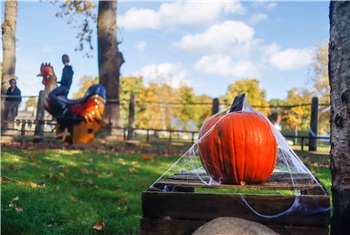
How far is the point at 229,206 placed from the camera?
2162 millimetres

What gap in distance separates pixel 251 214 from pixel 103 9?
44.2 ft

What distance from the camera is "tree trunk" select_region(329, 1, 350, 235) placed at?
102 inches

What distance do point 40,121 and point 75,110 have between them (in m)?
1.23

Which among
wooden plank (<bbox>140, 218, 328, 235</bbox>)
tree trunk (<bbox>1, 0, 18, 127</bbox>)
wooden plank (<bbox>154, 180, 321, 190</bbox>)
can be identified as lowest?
wooden plank (<bbox>140, 218, 328, 235</bbox>)

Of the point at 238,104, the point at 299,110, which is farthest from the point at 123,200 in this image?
the point at 299,110

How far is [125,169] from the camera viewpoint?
280 inches

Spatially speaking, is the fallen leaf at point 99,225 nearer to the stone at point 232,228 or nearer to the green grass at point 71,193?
the green grass at point 71,193

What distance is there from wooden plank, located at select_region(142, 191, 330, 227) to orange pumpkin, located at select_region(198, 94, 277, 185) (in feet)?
0.93

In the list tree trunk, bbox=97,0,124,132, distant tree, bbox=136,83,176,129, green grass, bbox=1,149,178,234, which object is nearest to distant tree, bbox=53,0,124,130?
tree trunk, bbox=97,0,124,132

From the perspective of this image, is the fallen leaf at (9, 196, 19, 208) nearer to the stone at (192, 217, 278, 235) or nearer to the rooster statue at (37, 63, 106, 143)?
the stone at (192, 217, 278, 235)

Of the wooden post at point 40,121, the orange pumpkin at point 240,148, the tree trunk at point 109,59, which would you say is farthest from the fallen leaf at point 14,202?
the tree trunk at point 109,59

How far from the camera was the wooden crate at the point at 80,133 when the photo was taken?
11.0 meters

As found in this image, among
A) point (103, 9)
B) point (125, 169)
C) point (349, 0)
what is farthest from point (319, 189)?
point (103, 9)

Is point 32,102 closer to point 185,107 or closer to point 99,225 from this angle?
point 99,225
